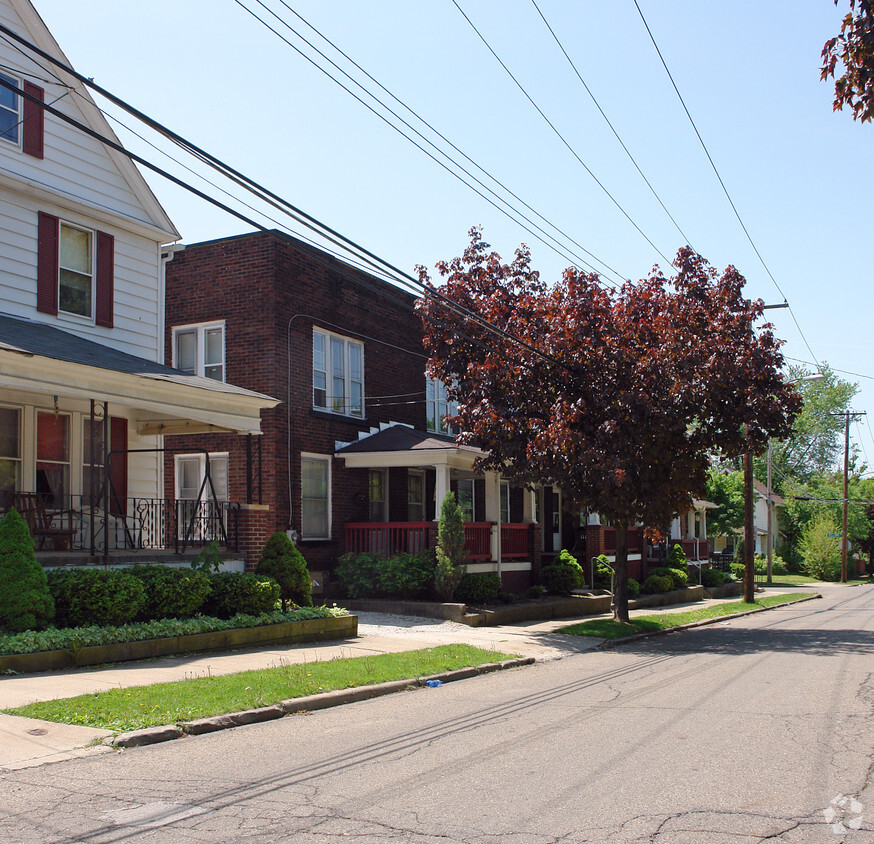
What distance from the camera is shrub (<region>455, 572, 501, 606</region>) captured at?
20109mm

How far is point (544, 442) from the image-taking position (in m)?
16.8

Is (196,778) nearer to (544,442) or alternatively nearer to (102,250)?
(544,442)

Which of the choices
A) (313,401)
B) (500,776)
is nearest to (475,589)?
(313,401)

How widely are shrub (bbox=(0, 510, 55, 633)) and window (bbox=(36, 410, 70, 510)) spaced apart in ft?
10.6

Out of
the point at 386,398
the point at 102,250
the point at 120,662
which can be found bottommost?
the point at 120,662

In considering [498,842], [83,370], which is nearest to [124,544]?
A: [83,370]

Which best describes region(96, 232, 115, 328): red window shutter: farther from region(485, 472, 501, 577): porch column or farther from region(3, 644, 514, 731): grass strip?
region(485, 472, 501, 577): porch column

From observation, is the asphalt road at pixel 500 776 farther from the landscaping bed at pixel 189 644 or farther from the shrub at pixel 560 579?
the shrub at pixel 560 579

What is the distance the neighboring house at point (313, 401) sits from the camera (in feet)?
66.1

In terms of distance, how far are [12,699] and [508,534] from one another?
15.7 meters

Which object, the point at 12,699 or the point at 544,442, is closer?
the point at 12,699

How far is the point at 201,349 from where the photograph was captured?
69.5ft

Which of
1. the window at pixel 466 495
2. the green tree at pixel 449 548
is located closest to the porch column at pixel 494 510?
the green tree at pixel 449 548

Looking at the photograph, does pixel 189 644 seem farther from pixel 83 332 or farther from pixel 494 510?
pixel 494 510
